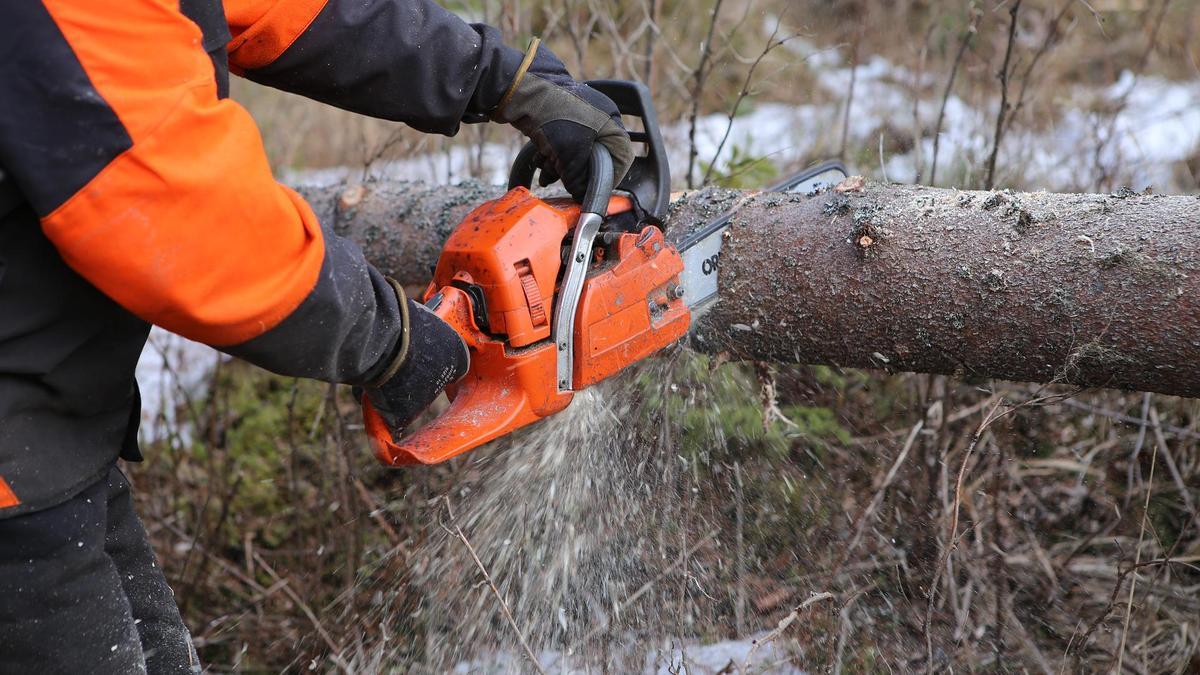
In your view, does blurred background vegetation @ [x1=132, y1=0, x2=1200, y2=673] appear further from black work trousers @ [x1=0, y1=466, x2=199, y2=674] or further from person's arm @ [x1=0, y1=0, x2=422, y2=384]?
person's arm @ [x1=0, y1=0, x2=422, y2=384]

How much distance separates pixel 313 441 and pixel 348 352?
2134mm

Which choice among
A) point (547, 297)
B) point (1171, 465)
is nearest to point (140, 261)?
point (547, 297)

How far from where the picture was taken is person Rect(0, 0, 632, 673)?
1.32 meters

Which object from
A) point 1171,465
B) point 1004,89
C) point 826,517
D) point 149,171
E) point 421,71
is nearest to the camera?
point 149,171

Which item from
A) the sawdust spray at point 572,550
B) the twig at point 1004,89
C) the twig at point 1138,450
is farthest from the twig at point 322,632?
the twig at point 1004,89

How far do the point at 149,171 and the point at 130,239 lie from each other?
0.34ft

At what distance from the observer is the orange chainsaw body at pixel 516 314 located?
210 cm

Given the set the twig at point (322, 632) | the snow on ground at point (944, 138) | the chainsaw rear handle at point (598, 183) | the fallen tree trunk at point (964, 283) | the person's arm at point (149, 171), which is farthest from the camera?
the snow on ground at point (944, 138)

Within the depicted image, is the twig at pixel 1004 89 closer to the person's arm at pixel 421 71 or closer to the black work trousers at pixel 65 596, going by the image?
the person's arm at pixel 421 71

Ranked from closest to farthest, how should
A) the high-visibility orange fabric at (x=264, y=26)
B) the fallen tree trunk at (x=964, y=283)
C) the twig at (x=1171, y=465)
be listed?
the high-visibility orange fabric at (x=264, y=26)
the fallen tree trunk at (x=964, y=283)
the twig at (x=1171, y=465)

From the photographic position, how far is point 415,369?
1.96 metres

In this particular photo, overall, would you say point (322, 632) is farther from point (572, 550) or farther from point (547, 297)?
point (547, 297)

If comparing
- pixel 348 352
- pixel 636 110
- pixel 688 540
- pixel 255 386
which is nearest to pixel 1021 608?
pixel 688 540

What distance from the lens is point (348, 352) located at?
1.77 meters
